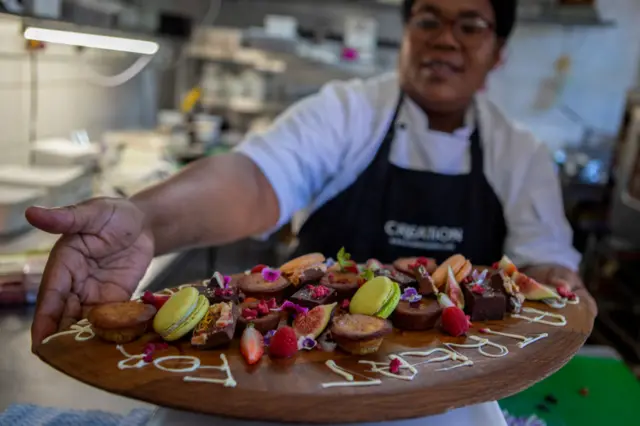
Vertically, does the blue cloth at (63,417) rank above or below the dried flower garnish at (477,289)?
below

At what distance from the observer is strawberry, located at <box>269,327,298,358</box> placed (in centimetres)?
85

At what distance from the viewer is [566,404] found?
137cm

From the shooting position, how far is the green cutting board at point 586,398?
51.8 inches

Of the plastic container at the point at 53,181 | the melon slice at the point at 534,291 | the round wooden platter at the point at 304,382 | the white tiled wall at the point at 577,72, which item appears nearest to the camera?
the round wooden platter at the point at 304,382

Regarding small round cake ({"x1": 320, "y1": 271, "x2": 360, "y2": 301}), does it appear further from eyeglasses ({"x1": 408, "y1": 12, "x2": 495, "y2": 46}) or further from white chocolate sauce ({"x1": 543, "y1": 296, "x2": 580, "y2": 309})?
eyeglasses ({"x1": 408, "y1": 12, "x2": 495, "y2": 46})

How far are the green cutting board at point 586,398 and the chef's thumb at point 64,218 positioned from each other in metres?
0.95

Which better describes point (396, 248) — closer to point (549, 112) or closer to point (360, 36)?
point (360, 36)

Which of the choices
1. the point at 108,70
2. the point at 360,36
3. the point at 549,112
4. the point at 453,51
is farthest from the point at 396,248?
the point at 549,112

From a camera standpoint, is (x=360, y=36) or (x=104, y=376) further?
(x=360, y=36)

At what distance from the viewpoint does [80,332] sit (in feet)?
2.88

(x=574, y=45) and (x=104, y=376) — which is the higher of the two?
(x=574, y=45)

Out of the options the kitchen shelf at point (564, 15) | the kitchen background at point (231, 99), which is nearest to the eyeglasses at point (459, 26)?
the kitchen background at point (231, 99)

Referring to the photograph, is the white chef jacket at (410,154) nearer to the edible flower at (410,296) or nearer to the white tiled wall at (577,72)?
the edible flower at (410,296)

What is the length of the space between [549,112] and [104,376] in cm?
487
